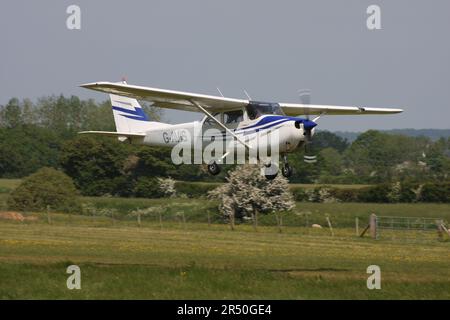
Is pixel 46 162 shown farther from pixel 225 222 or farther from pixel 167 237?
pixel 167 237

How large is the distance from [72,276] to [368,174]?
68.9 metres

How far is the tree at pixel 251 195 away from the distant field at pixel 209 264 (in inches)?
488

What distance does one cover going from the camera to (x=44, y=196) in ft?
164

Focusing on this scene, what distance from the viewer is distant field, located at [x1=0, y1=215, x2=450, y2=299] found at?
18312mm

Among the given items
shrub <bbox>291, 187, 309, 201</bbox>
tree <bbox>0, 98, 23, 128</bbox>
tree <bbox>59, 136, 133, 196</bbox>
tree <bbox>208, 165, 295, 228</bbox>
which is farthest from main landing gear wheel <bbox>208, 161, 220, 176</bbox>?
tree <bbox>0, 98, 23, 128</bbox>

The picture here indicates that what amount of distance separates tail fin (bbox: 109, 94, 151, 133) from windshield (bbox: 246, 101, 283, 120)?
5.78 meters

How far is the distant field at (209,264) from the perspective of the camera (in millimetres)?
18312

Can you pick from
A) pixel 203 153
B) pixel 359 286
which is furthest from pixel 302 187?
pixel 359 286

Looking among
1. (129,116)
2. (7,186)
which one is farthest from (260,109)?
(7,186)

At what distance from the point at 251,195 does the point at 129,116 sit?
17.7 m

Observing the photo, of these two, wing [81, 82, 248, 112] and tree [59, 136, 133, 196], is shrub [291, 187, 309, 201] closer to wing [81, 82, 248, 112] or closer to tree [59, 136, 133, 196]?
tree [59, 136, 133, 196]

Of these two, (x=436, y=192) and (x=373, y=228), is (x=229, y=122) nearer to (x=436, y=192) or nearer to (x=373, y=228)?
(x=373, y=228)

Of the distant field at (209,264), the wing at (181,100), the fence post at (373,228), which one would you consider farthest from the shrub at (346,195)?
the wing at (181,100)

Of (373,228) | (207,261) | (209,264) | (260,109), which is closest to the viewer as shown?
(209,264)
